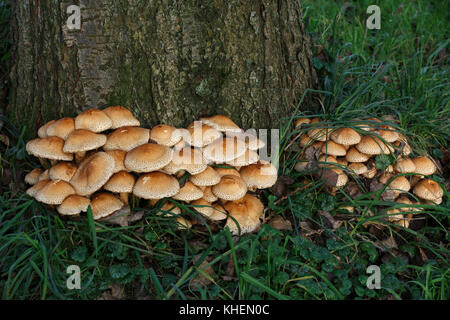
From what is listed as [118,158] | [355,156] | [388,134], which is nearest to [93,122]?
[118,158]

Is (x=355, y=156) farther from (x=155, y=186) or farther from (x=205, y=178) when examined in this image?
(x=155, y=186)

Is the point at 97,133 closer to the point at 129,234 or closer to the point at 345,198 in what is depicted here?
the point at 129,234

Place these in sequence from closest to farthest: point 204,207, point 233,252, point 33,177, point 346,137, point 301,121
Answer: point 233,252 → point 204,207 → point 33,177 → point 346,137 → point 301,121

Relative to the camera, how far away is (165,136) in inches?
100

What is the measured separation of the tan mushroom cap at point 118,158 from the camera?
2441 mm

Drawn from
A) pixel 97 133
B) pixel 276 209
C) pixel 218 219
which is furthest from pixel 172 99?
pixel 276 209

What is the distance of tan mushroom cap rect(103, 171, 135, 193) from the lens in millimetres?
2416

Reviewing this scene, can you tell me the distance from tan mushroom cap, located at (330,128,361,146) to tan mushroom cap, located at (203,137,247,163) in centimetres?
86

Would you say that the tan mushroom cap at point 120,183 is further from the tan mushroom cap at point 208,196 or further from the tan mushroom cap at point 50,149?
the tan mushroom cap at point 208,196

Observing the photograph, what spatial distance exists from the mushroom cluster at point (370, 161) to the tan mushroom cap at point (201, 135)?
83 centimetres

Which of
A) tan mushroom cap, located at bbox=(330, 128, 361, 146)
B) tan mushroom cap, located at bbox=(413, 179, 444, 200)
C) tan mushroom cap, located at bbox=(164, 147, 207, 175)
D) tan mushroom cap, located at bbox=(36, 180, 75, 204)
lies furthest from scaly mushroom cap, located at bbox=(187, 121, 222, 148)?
tan mushroom cap, located at bbox=(413, 179, 444, 200)

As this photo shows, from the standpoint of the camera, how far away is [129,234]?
2.54m

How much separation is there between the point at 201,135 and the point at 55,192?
104 cm

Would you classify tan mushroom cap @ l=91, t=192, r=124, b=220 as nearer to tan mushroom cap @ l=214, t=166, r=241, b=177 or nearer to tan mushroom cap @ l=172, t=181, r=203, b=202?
tan mushroom cap @ l=172, t=181, r=203, b=202
